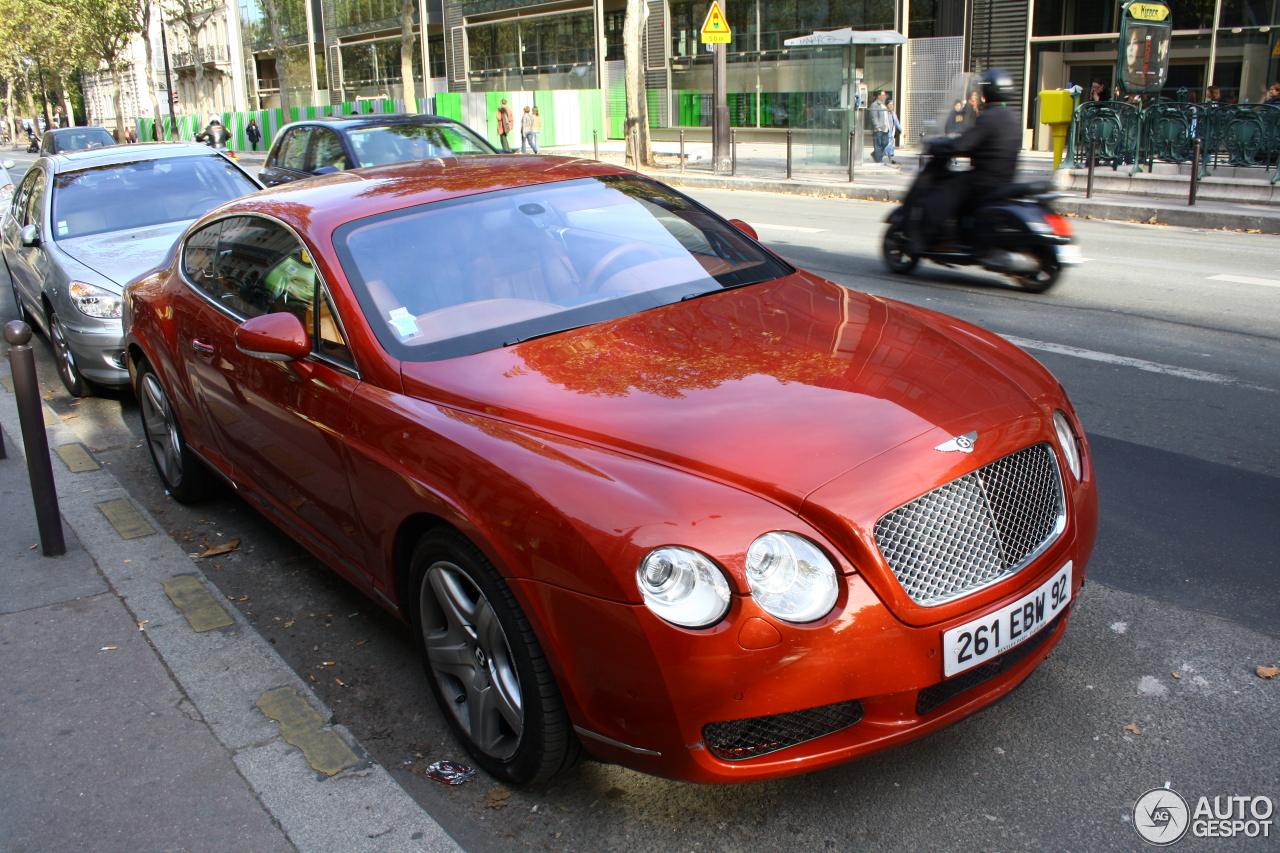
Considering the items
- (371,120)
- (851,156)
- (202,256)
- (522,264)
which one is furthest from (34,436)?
(851,156)

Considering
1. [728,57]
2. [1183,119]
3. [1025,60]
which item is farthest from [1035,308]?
[728,57]

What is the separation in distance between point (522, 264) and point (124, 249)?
197 inches

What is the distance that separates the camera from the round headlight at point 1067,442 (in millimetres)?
2926

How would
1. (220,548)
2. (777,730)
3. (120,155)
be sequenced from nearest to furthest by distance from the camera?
(777,730)
(220,548)
(120,155)

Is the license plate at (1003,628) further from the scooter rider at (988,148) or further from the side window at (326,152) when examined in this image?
the side window at (326,152)

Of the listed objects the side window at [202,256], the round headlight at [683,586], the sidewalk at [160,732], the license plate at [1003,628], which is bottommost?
the sidewalk at [160,732]

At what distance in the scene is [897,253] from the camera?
1041 centimetres

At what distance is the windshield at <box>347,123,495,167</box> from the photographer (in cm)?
1173

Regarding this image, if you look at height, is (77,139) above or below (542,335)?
above

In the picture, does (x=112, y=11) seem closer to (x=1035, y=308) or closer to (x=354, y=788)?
(x=1035, y=308)

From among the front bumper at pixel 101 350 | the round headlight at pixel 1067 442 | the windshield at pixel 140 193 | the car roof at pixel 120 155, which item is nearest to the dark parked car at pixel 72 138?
the car roof at pixel 120 155

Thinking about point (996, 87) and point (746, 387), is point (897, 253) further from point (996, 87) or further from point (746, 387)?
point (746, 387)

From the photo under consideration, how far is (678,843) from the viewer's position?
261 centimetres

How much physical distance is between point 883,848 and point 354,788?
4.58ft
